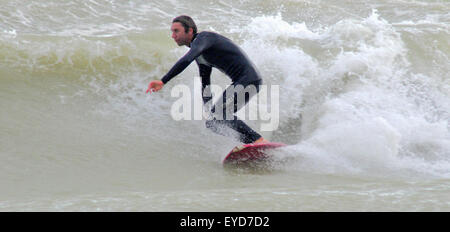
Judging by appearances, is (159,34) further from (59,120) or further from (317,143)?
(317,143)

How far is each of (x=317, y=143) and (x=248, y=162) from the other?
0.89 meters

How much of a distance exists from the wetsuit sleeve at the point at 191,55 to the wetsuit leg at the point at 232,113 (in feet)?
1.76

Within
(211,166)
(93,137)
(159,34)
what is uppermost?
(159,34)

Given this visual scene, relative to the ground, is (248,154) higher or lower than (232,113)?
lower

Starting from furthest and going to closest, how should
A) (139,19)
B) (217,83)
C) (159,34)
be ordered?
(139,19) < (159,34) < (217,83)

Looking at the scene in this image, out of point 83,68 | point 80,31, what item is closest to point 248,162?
point 83,68

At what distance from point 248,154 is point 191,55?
1.12 metres

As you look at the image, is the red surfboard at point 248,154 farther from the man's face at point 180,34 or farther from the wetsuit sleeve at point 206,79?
Answer: the man's face at point 180,34

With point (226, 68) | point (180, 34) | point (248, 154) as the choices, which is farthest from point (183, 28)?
point (248, 154)

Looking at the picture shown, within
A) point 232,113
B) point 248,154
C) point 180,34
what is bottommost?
point 248,154

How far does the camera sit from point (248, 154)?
5359mm

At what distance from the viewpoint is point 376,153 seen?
220 inches

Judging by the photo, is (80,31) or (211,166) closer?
Result: (211,166)

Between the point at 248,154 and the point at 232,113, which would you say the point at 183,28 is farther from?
the point at 248,154
